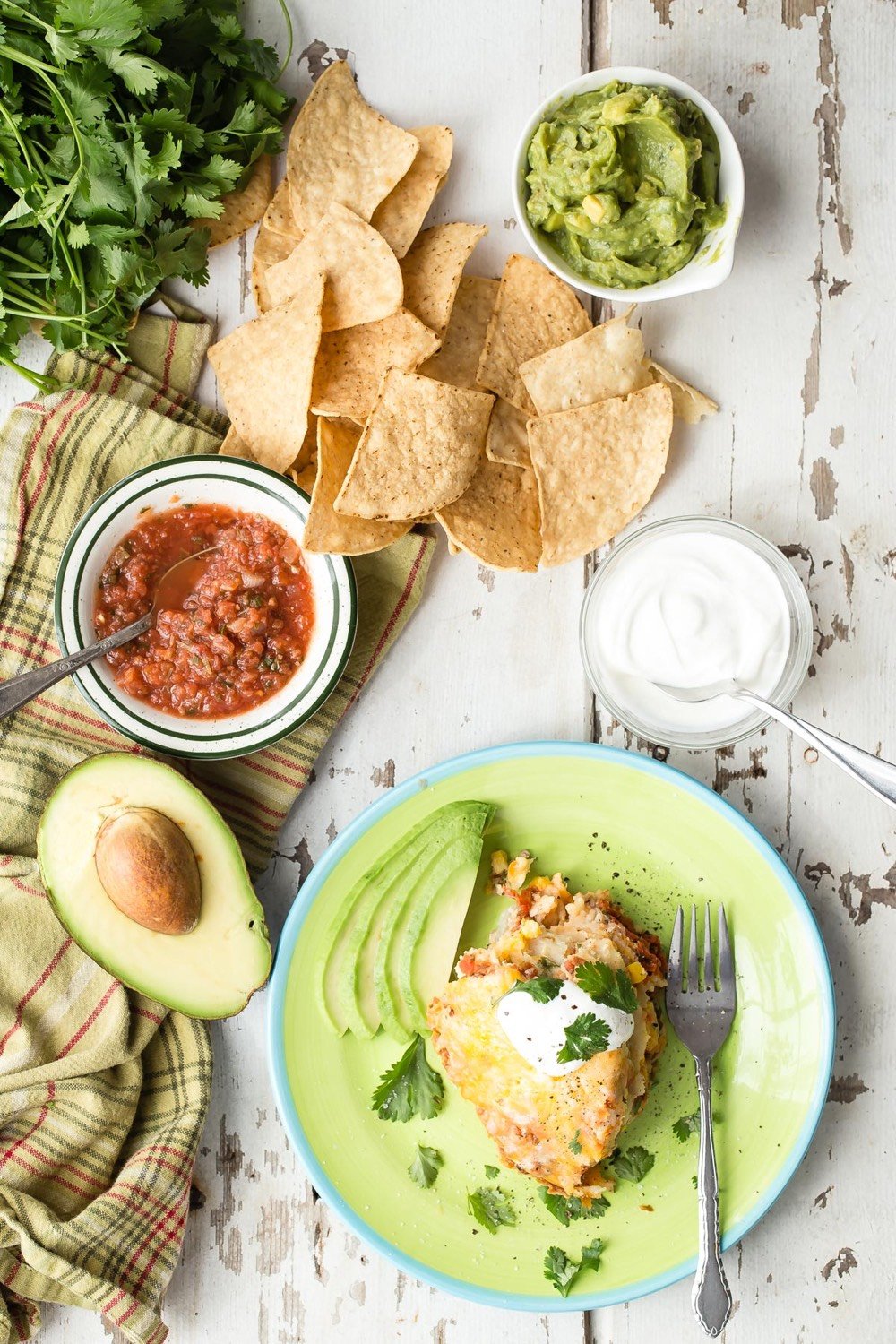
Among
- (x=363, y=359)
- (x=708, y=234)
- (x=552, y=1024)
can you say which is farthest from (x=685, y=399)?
(x=552, y=1024)

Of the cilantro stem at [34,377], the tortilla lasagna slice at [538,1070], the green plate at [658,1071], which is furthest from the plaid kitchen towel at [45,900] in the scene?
the tortilla lasagna slice at [538,1070]

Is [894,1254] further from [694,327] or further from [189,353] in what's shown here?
[189,353]

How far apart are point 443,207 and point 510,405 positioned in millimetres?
523

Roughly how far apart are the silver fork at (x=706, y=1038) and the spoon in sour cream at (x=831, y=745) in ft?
1.68

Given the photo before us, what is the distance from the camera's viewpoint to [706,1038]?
2.46 meters

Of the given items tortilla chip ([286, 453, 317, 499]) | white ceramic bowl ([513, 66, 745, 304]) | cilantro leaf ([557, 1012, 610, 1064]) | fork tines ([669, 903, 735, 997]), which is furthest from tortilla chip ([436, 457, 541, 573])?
→ cilantro leaf ([557, 1012, 610, 1064])

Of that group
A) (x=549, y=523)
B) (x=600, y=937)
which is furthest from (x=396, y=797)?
(x=549, y=523)

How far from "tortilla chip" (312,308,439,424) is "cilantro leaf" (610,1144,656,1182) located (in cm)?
176

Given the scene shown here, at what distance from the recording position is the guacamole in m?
2.23

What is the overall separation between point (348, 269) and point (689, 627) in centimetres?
109

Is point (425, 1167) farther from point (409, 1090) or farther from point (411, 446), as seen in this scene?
point (411, 446)

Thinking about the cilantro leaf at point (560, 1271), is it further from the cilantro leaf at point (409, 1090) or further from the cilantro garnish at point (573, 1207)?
the cilantro leaf at point (409, 1090)

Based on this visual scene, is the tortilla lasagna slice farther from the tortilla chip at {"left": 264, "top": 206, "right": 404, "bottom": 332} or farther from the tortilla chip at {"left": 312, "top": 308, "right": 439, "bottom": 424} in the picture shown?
the tortilla chip at {"left": 264, "top": 206, "right": 404, "bottom": 332}

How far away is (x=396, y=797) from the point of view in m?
2.50
